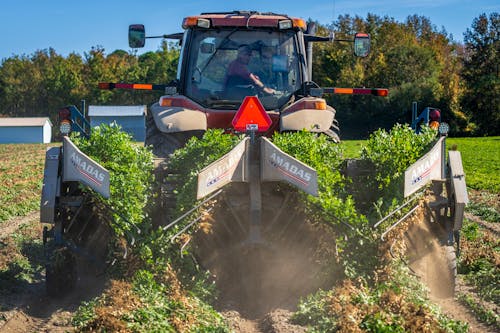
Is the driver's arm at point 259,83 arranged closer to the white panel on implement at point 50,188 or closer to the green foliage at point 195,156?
the green foliage at point 195,156

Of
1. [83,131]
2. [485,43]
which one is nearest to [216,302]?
[83,131]

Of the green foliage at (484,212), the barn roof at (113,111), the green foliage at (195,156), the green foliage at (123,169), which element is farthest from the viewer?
the barn roof at (113,111)

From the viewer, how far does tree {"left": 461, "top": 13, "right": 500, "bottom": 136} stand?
53.2 metres

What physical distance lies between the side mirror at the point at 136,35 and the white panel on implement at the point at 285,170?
304cm

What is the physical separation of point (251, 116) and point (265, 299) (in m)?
1.75

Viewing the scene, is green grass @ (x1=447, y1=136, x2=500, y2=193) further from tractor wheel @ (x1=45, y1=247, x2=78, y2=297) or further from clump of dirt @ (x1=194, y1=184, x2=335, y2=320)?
tractor wheel @ (x1=45, y1=247, x2=78, y2=297)

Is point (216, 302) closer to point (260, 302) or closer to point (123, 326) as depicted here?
point (260, 302)

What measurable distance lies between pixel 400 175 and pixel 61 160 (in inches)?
132

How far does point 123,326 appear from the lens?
5496mm

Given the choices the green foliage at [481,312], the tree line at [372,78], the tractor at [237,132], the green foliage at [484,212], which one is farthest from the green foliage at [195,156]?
the tree line at [372,78]

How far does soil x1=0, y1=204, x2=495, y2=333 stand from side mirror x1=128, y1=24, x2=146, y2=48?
303 centimetres

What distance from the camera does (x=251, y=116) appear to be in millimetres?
7355

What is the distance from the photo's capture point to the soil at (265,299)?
637 cm

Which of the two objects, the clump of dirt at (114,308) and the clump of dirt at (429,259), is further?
the clump of dirt at (429,259)
